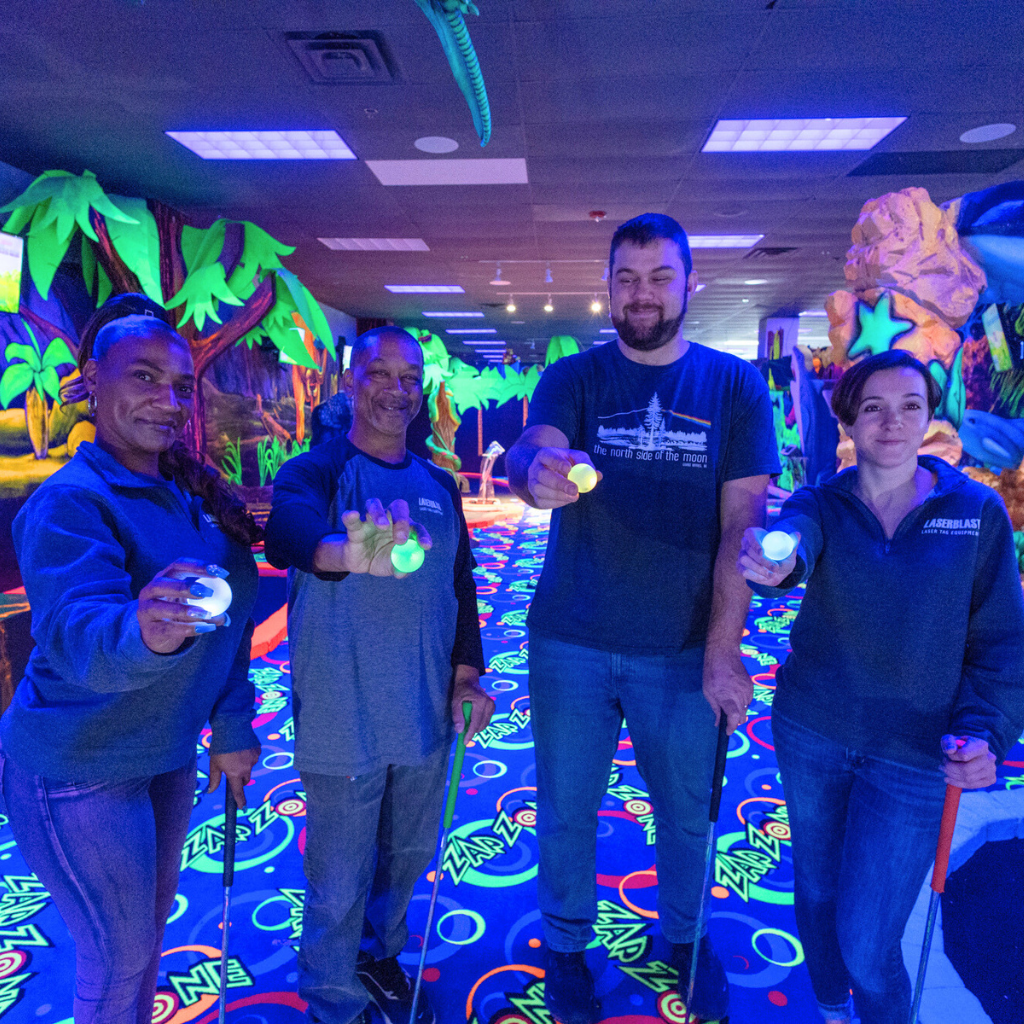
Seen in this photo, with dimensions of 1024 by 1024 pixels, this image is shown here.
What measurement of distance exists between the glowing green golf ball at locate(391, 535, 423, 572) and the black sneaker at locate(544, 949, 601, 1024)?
1.22 meters

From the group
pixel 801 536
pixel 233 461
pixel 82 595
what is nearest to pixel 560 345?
pixel 233 461

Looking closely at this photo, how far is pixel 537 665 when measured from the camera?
1655 mm

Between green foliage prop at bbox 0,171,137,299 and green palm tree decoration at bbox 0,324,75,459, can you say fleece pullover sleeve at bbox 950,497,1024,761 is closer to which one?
green foliage prop at bbox 0,171,137,299

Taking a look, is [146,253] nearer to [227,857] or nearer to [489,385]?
[227,857]

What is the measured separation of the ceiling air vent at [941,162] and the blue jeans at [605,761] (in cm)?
479

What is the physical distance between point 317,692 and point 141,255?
4493mm

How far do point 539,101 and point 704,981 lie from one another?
410 centimetres

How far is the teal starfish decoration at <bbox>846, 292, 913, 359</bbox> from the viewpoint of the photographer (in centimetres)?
377

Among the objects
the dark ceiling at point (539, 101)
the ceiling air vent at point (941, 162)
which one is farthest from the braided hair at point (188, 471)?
the ceiling air vent at point (941, 162)

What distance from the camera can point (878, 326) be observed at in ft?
12.5

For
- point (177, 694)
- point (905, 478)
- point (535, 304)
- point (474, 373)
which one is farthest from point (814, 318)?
point (177, 694)

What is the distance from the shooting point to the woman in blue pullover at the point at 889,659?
4.21ft

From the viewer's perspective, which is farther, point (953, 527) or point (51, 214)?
point (51, 214)

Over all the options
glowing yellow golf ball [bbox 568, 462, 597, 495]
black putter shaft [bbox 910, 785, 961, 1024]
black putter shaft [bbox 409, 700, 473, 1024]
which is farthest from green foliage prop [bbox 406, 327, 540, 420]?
black putter shaft [bbox 910, 785, 961, 1024]
